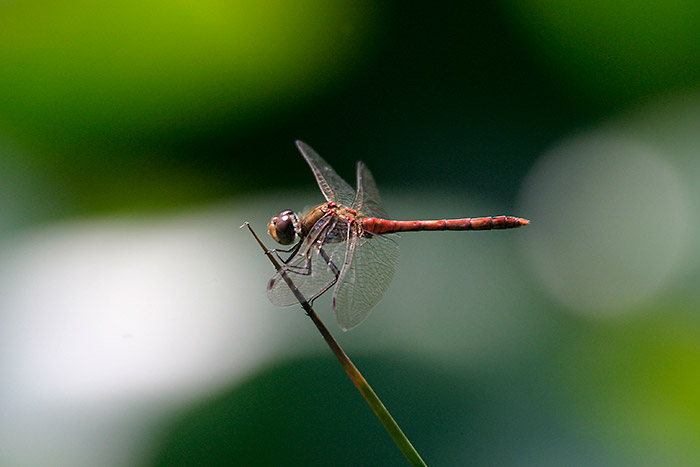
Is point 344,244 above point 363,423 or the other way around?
above

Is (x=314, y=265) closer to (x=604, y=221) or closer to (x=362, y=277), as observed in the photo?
(x=362, y=277)

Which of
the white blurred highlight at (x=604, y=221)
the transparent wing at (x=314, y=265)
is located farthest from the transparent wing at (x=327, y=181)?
the white blurred highlight at (x=604, y=221)

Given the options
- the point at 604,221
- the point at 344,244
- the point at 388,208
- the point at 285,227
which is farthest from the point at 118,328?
the point at 604,221

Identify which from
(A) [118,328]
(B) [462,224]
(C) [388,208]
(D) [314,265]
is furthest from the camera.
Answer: (C) [388,208]

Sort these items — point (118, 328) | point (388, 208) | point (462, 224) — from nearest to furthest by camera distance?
point (118, 328) < point (462, 224) < point (388, 208)

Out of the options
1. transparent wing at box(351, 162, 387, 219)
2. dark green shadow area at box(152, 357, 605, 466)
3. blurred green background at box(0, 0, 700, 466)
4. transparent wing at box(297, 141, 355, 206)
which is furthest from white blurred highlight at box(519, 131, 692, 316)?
transparent wing at box(297, 141, 355, 206)

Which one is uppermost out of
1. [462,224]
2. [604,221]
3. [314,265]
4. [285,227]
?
[285,227]

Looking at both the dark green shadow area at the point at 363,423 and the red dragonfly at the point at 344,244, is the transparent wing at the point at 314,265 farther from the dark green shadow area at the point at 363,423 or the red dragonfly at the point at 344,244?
the dark green shadow area at the point at 363,423
